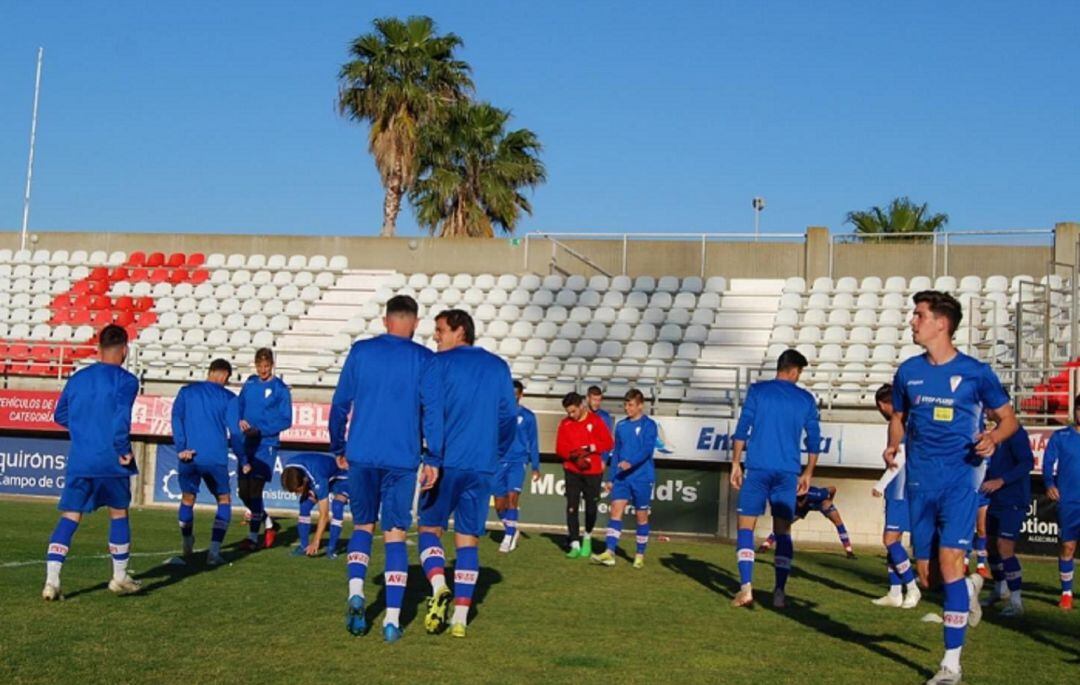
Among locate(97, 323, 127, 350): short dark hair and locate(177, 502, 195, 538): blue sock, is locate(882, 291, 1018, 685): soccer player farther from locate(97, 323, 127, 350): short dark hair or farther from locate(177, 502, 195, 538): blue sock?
locate(177, 502, 195, 538): blue sock

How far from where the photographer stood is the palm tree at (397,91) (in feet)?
126

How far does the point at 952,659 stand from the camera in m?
8.05

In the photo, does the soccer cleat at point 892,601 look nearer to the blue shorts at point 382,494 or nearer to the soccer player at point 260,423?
the blue shorts at point 382,494

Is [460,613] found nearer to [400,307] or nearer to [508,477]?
[400,307]

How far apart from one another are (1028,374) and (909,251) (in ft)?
19.4

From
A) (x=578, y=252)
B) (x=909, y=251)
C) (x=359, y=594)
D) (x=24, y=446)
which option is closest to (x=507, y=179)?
(x=578, y=252)

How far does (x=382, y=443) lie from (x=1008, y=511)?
643 cm

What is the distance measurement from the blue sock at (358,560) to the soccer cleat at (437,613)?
0.48 meters

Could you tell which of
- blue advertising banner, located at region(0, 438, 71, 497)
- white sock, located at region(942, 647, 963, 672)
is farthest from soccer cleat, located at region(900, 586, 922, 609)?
blue advertising banner, located at region(0, 438, 71, 497)

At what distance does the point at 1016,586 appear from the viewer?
1212 cm

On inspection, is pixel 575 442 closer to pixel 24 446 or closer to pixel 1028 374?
pixel 1028 374

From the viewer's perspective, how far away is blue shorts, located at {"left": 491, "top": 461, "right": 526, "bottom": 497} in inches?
619

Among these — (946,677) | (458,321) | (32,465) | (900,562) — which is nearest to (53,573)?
(458,321)

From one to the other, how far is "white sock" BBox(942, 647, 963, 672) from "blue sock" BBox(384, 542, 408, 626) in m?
3.35
